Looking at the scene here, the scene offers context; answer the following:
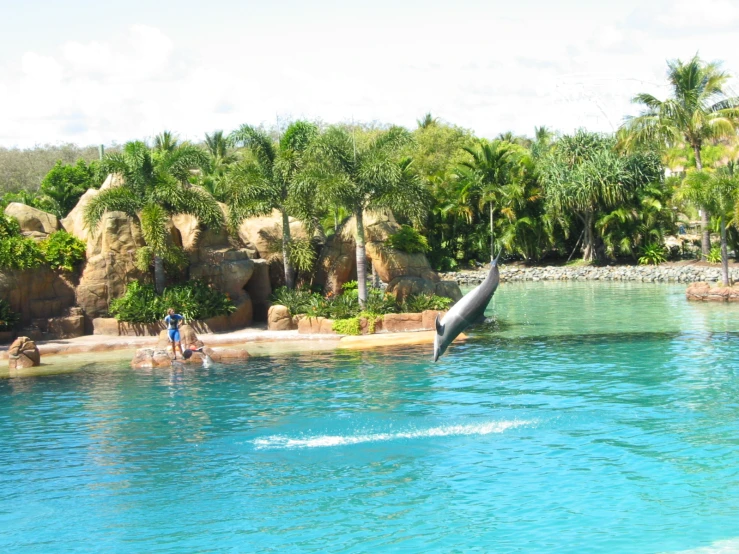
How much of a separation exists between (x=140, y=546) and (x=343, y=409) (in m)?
6.55

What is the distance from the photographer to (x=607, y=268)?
46219 millimetres

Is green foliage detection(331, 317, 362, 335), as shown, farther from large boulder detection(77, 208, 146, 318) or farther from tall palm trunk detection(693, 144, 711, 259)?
tall palm trunk detection(693, 144, 711, 259)

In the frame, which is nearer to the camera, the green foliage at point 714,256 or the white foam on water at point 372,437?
the white foam on water at point 372,437

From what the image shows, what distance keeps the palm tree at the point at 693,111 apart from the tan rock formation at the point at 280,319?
25.5 meters

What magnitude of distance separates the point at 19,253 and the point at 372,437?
15.0m

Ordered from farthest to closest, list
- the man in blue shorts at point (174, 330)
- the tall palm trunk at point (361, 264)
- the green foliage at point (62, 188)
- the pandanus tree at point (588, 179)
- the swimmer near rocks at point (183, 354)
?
1. the pandanus tree at point (588, 179)
2. the green foliage at point (62, 188)
3. the tall palm trunk at point (361, 264)
4. the man in blue shorts at point (174, 330)
5. the swimmer near rocks at point (183, 354)

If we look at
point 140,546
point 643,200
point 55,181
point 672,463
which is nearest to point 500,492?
point 672,463

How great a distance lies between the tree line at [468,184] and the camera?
25.8 metres

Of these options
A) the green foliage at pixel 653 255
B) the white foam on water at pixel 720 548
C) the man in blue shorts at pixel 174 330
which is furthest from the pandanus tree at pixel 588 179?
the white foam on water at pixel 720 548

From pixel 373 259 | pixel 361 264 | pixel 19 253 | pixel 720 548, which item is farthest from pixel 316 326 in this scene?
pixel 720 548

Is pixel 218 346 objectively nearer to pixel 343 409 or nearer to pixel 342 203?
pixel 342 203

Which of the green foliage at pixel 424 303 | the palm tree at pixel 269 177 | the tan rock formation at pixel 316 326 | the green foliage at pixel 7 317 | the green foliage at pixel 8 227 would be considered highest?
the palm tree at pixel 269 177

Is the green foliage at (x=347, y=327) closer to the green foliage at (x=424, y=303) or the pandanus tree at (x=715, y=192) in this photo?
the green foliage at (x=424, y=303)

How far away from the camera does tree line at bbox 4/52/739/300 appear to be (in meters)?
25.8
